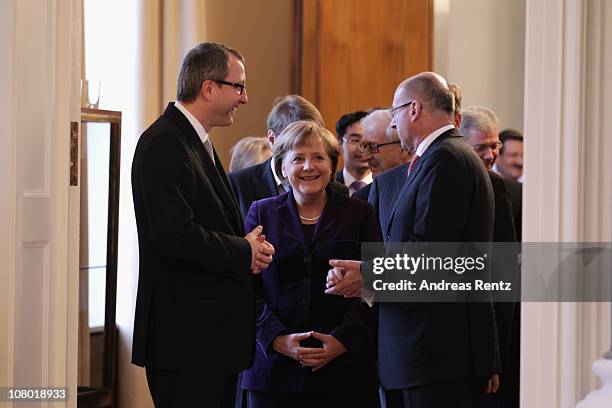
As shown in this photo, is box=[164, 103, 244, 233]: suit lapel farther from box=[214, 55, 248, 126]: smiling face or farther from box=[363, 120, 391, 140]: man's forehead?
box=[363, 120, 391, 140]: man's forehead

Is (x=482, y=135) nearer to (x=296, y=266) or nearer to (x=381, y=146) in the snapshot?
(x=381, y=146)

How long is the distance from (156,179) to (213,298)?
41 centimetres

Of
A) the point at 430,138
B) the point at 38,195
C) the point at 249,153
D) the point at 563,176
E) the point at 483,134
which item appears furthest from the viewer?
the point at 249,153

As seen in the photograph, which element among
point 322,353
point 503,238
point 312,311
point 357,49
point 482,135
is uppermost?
point 357,49

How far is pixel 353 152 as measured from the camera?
16.0ft

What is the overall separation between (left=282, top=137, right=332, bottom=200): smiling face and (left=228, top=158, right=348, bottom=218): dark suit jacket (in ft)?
1.73

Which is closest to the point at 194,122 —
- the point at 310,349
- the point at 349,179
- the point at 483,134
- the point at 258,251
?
the point at 258,251

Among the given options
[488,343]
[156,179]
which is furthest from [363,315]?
[156,179]

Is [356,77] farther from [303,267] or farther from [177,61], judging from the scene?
[303,267]

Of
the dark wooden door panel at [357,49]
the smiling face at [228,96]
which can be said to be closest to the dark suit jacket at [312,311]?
the smiling face at [228,96]

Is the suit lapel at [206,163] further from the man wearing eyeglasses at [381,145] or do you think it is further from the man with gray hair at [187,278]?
the man wearing eyeglasses at [381,145]

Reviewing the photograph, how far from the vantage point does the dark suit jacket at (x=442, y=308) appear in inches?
109

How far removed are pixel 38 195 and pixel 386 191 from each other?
141 cm

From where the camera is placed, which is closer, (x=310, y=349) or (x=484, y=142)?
(x=310, y=349)
